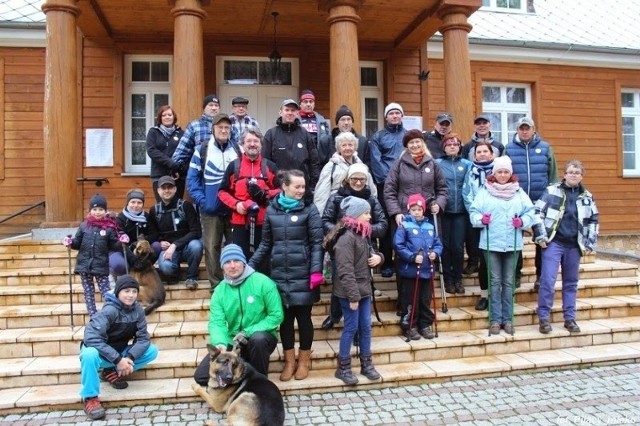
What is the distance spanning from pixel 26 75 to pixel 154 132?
450cm

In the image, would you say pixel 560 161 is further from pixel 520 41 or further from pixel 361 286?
pixel 361 286

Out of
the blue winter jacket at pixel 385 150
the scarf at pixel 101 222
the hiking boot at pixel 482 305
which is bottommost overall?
the hiking boot at pixel 482 305

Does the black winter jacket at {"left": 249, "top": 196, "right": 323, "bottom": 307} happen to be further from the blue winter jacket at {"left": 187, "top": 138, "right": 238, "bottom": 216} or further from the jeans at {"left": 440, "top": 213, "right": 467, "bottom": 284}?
the jeans at {"left": 440, "top": 213, "right": 467, "bottom": 284}

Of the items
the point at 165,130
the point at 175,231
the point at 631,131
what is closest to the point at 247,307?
the point at 175,231

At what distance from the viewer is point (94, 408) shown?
12.1 feet

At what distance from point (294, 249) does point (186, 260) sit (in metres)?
1.73

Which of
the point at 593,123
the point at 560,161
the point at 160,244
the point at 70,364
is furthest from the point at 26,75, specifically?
the point at 593,123

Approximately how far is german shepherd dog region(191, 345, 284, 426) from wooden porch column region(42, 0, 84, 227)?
3.83 metres

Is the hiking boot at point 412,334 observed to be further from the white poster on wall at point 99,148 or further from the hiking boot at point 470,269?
the white poster on wall at point 99,148

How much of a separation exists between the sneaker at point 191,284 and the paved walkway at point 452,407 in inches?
62.9

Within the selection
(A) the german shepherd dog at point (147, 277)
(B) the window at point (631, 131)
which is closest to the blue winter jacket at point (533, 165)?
(A) the german shepherd dog at point (147, 277)

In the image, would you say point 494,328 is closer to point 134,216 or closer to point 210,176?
point 210,176

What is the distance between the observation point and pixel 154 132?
19.1ft

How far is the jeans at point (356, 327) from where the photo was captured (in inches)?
163
